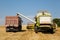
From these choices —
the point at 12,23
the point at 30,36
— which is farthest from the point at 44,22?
the point at 12,23

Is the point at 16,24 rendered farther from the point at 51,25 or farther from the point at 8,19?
the point at 51,25

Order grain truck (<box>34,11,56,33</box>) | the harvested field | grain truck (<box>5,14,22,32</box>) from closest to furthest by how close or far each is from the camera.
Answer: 1. the harvested field
2. grain truck (<box>34,11,56,33</box>)
3. grain truck (<box>5,14,22,32</box>)

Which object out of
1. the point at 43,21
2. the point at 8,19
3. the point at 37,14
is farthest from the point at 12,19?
the point at 43,21

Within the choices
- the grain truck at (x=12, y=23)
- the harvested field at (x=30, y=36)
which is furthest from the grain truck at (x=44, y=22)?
the grain truck at (x=12, y=23)

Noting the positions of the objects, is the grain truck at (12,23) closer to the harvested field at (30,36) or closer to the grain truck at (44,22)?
the grain truck at (44,22)

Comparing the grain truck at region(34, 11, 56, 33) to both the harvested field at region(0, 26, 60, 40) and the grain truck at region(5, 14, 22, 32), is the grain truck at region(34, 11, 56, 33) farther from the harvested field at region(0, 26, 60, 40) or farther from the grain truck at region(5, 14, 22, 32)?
the grain truck at region(5, 14, 22, 32)

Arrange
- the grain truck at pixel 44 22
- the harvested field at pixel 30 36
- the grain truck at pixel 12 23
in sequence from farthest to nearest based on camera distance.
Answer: the grain truck at pixel 12 23 → the grain truck at pixel 44 22 → the harvested field at pixel 30 36

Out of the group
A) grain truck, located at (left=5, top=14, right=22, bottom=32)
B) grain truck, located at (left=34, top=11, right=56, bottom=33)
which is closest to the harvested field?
grain truck, located at (left=34, top=11, right=56, bottom=33)

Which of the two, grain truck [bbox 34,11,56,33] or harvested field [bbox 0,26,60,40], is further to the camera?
grain truck [bbox 34,11,56,33]

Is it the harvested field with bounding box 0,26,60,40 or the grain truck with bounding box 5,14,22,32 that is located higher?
the grain truck with bounding box 5,14,22,32

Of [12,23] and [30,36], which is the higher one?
[12,23]

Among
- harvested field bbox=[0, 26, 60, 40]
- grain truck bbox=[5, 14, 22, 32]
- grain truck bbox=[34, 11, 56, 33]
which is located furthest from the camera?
grain truck bbox=[5, 14, 22, 32]

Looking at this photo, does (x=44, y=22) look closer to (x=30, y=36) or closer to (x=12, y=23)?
(x=30, y=36)

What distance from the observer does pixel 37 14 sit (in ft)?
98.6
